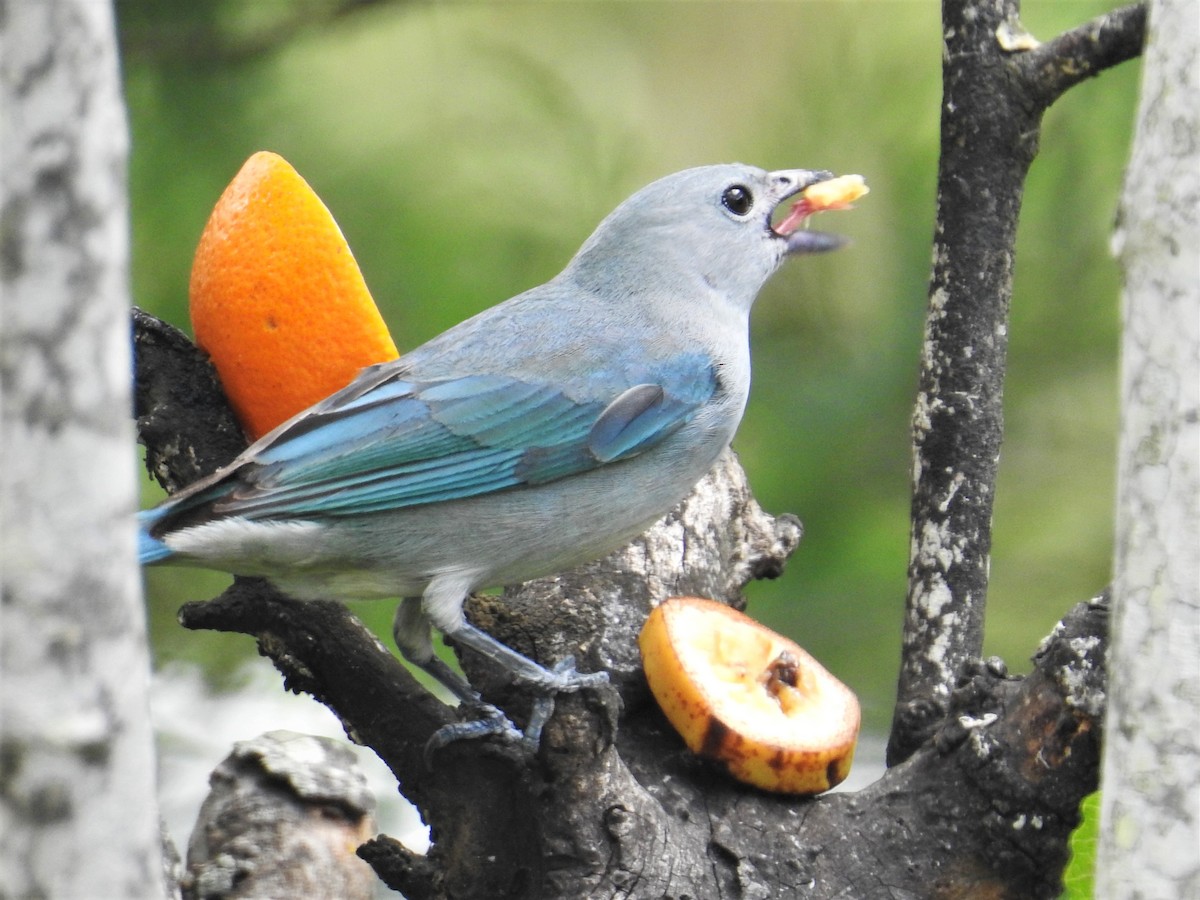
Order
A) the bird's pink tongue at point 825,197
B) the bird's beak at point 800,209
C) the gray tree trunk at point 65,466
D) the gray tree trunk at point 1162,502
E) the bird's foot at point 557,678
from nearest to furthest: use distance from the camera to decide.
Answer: the gray tree trunk at point 65,466 < the gray tree trunk at point 1162,502 < the bird's foot at point 557,678 < the bird's pink tongue at point 825,197 < the bird's beak at point 800,209

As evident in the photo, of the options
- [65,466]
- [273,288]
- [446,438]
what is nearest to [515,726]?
[446,438]

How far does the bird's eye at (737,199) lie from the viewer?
275 centimetres

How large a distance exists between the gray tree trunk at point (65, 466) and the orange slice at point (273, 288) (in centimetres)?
147

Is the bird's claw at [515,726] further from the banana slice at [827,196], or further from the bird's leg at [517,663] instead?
the banana slice at [827,196]

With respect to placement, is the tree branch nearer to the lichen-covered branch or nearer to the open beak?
the lichen-covered branch

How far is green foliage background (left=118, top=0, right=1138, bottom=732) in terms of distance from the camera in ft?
9.04

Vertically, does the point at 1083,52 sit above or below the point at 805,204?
above

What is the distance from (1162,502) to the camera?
107 centimetres

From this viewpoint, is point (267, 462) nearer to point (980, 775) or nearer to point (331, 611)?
point (331, 611)

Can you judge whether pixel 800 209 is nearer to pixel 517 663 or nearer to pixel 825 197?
pixel 825 197

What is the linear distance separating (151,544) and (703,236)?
116 cm

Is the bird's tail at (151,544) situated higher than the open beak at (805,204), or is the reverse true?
the open beak at (805,204)

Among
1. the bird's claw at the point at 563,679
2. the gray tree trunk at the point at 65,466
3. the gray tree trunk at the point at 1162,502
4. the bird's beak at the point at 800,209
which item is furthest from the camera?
the bird's beak at the point at 800,209

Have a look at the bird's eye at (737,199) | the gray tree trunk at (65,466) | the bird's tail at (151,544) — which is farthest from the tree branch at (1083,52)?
the gray tree trunk at (65,466)
